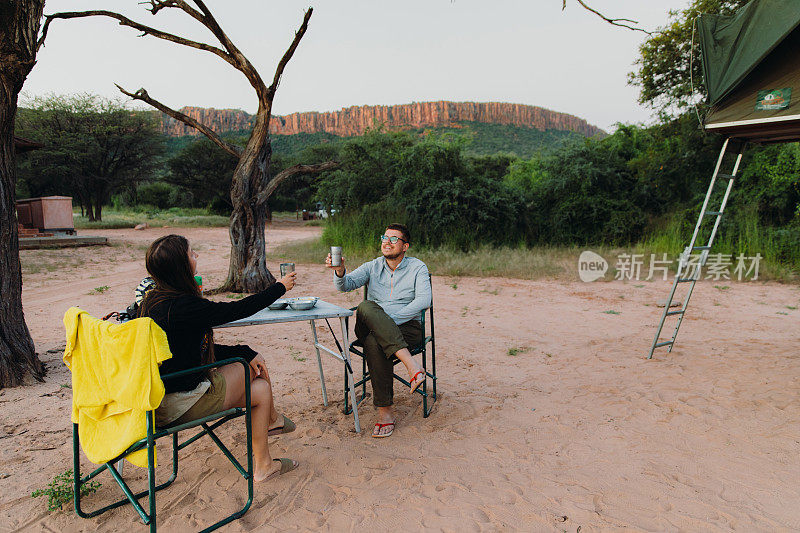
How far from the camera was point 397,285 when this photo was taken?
3688 mm

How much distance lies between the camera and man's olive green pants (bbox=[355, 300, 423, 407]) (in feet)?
10.6

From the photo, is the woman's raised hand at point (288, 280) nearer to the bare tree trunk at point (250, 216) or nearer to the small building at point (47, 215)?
the bare tree trunk at point (250, 216)

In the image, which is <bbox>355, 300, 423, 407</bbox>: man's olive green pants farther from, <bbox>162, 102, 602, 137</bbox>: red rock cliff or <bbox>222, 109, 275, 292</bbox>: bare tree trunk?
<bbox>162, 102, 602, 137</bbox>: red rock cliff

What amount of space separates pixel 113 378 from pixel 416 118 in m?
54.9

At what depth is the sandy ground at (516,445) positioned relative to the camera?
8.07 feet

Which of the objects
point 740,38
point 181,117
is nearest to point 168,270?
point 740,38

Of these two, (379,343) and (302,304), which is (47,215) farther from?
(379,343)

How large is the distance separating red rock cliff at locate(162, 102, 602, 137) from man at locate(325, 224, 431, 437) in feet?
133

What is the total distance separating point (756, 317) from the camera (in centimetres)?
675

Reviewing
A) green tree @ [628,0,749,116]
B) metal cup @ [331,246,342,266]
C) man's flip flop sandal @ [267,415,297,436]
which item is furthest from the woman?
green tree @ [628,0,749,116]

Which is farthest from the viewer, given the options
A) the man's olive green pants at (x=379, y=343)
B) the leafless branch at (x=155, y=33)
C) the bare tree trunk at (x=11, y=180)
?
the leafless branch at (x=155, y=33)

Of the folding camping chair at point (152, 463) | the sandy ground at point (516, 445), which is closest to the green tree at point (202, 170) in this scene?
the sandy ground at point (516, 445)

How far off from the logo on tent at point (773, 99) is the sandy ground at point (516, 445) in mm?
2337

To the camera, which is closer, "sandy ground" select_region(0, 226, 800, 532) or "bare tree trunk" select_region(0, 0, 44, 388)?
"sandy ground" select_region(0, 226, 800, 532)
